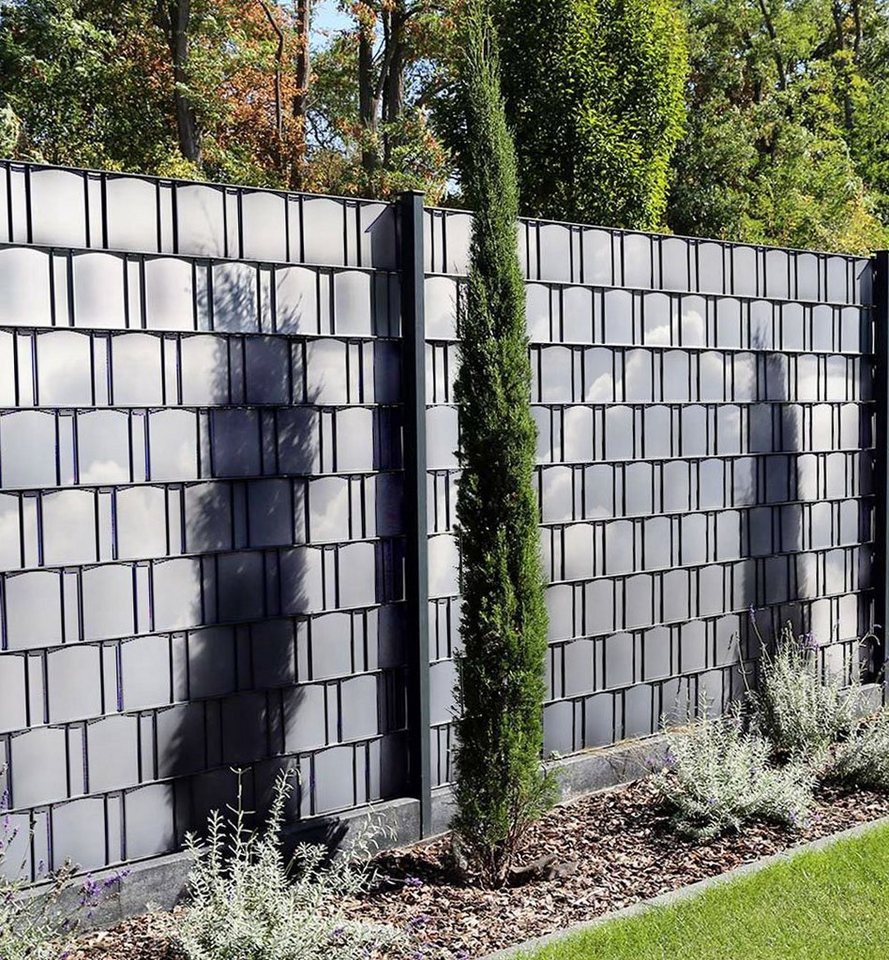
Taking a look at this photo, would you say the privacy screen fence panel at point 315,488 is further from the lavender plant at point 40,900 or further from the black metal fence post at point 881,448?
the black metal fence post at point 881,448

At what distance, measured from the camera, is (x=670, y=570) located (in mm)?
5594

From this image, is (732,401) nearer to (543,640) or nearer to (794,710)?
(794,710)

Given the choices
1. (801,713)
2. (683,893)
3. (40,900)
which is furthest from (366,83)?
(40,900)

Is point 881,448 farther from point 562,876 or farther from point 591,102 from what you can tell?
point 591,102

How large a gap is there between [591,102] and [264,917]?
11591mm

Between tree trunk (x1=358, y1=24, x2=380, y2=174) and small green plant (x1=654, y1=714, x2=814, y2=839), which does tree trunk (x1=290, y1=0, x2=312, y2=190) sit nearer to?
tree trunk (x1=358, y1=24, x2=380, y2=174)

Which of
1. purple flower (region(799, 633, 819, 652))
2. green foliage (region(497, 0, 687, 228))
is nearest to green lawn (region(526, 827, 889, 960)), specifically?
purple flower (region(799, 633, 819, 652))

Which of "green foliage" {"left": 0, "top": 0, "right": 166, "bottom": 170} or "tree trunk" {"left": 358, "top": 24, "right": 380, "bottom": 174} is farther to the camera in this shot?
"tree trunk" {"left": 358, "top": 24, "right": 380, "bottom": 174}

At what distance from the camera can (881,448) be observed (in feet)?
21.5

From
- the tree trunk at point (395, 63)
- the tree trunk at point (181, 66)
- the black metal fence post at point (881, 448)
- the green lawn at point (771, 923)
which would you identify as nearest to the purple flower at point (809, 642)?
the black metal fence post at point (881, 448)

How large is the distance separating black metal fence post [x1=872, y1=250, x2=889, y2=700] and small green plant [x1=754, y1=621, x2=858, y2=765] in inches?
39.0

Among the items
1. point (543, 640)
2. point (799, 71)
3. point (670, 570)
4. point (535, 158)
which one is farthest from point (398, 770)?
point (799, 71)

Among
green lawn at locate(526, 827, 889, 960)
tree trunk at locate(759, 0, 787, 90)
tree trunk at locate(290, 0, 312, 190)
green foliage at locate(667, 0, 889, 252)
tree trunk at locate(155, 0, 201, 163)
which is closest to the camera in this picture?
green lawn at locate(526, 827, 889, 960)

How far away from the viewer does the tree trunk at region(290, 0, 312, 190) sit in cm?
A: 1873
